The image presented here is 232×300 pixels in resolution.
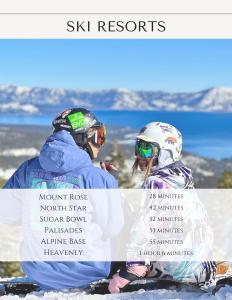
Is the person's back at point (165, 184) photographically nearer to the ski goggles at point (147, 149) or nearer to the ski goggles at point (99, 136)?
the ski goggles at point (147, 149)

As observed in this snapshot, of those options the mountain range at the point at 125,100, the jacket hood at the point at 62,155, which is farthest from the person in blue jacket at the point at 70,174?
the mountain range at the point at 125,100

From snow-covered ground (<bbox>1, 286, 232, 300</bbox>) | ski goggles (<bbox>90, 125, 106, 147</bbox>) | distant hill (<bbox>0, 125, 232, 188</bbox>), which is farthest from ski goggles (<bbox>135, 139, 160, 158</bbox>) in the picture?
distant hill (<bbox>0, 125, 232, 188</bbox>)

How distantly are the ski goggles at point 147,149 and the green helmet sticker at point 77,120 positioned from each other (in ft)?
1.19

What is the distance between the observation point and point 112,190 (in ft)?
9.99

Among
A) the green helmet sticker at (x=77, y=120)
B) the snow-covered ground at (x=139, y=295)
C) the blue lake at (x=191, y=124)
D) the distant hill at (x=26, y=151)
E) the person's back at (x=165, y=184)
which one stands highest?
the distant hill at (x=26, y=151)

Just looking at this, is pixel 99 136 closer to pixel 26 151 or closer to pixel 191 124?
pixel 191 124

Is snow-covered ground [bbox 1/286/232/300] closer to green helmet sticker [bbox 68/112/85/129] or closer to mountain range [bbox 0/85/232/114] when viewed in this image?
green helmet sticker [bbox 68/112/85/129]

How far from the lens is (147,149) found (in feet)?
10.7

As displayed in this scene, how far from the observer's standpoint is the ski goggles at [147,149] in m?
3.23

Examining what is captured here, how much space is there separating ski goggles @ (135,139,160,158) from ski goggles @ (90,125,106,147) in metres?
0.21

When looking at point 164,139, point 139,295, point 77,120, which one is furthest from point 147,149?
point 139,295

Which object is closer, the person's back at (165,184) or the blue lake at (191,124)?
the person's back at (165,184)

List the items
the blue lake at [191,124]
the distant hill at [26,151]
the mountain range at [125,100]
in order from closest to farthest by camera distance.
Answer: the blue lake at [191,124] → the mountain range at [125,100] → the distant hill at [26,151]

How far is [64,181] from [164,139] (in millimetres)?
639
